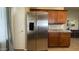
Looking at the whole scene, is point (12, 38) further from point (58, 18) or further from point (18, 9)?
point (58, 18)

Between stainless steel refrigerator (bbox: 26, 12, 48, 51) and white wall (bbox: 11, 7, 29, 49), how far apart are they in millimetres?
97

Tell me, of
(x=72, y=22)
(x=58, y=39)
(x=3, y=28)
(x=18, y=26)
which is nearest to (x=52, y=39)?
(x=58, y=39)

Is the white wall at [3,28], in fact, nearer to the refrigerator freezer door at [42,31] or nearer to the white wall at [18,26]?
the white wall at [18,26]

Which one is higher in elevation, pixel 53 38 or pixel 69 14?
pixel 69 14

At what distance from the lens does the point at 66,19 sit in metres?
1.77

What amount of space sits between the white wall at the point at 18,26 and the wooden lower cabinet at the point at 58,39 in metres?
0.51

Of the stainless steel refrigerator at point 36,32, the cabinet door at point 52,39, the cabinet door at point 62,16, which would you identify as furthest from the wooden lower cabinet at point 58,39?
the cabinet door at point 62,16

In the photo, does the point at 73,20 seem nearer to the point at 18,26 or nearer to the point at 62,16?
the point at 62,16

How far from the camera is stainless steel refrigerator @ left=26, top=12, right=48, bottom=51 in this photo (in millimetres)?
1610

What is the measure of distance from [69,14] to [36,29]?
21.0 inches

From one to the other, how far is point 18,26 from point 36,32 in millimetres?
375

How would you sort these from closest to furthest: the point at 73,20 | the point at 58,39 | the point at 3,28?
the point at 3,28 → the point at 58,39 → the point at 73,20

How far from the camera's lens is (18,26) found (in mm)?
1504
